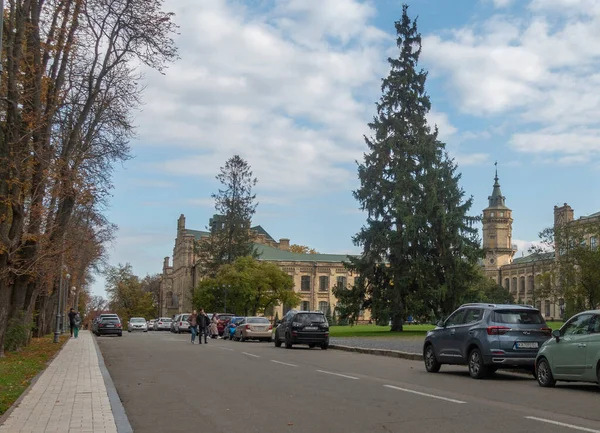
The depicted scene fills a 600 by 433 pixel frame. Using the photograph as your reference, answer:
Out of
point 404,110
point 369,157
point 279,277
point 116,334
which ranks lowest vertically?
point 116,334

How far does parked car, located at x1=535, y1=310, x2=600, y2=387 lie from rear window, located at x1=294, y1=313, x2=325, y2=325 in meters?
17.5

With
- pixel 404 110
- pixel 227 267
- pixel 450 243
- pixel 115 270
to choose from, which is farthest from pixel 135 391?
pixel 115 270

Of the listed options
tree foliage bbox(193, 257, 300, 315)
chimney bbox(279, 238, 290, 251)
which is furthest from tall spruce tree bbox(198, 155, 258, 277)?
chimney bbox(279, 238, 290, 251)

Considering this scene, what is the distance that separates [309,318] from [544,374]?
18026 millimetres

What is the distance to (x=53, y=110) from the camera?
22.7 meters

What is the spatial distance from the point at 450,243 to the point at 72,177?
106ft

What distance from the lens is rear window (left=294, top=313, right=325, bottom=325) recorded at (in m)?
32.1

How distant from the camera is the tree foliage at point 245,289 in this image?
75500 millimetres

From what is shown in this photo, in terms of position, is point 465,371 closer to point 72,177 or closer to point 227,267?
point 72,177

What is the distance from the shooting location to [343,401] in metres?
12.2

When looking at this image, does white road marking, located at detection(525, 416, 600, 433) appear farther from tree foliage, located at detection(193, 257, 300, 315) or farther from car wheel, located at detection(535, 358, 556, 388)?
tree foliage, located at detection(193, 257, 300, 315)

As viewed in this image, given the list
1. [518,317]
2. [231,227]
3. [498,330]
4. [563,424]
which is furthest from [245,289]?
[563,424]

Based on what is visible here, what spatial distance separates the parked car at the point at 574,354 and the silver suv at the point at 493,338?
Answer: 135cm

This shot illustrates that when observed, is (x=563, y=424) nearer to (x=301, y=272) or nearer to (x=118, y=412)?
(x=118, y=412)
